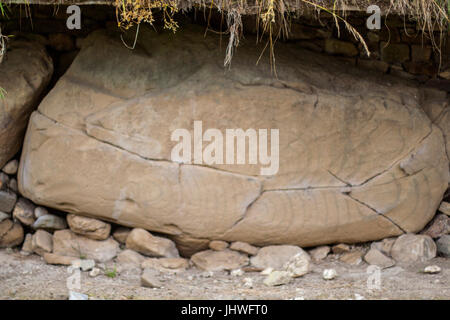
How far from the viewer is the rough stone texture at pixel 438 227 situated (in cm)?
398

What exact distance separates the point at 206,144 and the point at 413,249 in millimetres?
1489

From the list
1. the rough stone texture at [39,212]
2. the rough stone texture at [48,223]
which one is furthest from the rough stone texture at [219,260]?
the rough stone texture at [39,212]

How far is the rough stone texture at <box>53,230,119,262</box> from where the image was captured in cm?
374

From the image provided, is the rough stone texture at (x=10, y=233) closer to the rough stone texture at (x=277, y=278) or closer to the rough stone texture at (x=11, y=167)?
the rough stone texture at (x=11, y=167)

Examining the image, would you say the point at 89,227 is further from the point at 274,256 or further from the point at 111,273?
the point at 274,256

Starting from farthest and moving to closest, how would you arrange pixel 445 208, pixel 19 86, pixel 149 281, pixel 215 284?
1. pixel 445 208
2. pixel 19 86
3. pixel 215 284
4. pixel 149 281

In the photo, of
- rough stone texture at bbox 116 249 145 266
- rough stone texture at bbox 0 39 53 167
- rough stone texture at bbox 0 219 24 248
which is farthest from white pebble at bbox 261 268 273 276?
rough stone texture at bbox 0 39 53 167

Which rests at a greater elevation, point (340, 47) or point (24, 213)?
point (340, 47)

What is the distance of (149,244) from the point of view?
12.2 ft

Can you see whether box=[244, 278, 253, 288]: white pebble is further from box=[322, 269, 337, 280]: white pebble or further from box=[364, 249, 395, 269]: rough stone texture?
box=[364, 249, 395, 269]: rough stone texture

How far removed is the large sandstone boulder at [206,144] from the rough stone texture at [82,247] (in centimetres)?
19

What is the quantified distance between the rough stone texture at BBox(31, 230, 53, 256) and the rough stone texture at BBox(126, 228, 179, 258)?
0.52m

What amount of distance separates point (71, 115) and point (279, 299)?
174 centimetres

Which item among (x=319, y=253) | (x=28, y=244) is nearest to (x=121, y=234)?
(x=28, y=244)
